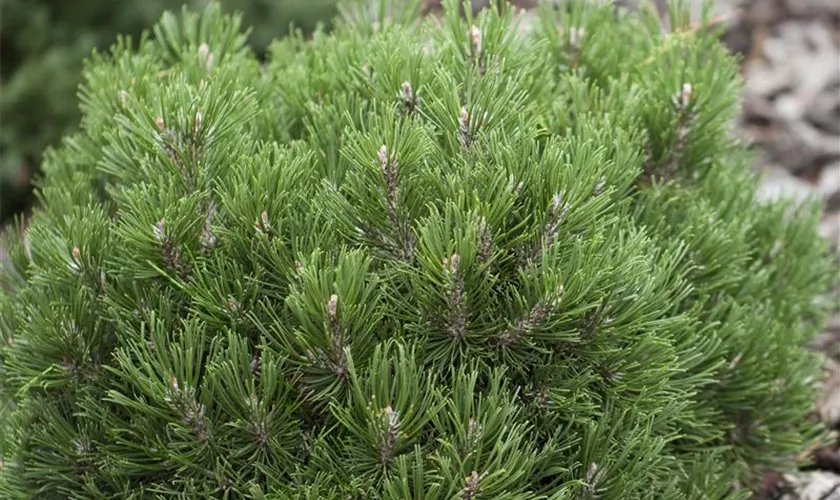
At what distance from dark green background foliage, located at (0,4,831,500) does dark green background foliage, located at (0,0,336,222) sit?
10.6 feet

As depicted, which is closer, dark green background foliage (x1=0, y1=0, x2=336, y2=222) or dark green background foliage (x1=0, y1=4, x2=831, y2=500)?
dark green background foliage (x1=0, y1=4, x2=831, y2=500)

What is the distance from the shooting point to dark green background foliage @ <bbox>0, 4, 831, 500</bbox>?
5.27 ft

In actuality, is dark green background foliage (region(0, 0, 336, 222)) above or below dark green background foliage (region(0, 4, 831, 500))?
below

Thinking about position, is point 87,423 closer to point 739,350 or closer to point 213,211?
point 213,211

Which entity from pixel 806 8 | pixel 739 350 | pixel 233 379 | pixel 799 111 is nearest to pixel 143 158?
pixel 233 379

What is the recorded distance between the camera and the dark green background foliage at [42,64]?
16.1ft

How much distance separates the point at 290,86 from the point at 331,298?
799 mm

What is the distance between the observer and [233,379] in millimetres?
1634

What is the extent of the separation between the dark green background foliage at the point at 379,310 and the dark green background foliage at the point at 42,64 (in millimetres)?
3218

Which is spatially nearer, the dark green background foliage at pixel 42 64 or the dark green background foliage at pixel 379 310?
the dark green background foliage at pixel 379 310

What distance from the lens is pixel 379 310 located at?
5.46ft

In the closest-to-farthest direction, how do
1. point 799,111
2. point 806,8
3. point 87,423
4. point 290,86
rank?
1. point 87,423
2. point 290,86
3. point 799,111
4. point 806,8

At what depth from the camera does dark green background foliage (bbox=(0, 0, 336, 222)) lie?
16.1ft

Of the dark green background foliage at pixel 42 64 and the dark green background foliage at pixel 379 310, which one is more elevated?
the dark green background foliage at pixel 379 310
